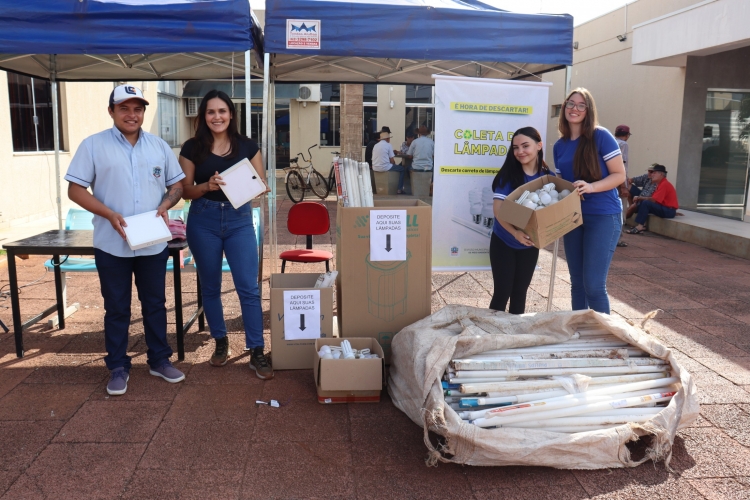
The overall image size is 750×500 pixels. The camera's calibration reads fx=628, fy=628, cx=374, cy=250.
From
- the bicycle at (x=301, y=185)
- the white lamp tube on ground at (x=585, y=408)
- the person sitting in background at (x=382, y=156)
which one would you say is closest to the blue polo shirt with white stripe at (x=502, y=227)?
the white lamp tube on ground at (x=585, y=408)

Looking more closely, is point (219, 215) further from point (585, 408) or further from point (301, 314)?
point (585, 408)

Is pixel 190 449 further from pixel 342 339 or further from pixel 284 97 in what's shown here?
pixel 284 97

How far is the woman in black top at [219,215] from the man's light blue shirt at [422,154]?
10.5 metres

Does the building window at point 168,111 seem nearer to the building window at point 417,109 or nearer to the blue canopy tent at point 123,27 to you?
the building window at point 417,109

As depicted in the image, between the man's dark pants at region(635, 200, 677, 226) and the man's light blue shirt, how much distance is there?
17.0 feet

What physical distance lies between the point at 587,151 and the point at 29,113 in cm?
849

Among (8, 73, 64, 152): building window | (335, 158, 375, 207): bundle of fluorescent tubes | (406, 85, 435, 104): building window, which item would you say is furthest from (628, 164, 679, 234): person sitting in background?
(406, 85, 435, 104): building window

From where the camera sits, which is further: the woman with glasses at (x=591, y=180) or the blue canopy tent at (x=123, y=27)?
the blue canopy tent at (x=123, y=27)

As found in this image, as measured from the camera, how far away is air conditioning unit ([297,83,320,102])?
63.1 ft

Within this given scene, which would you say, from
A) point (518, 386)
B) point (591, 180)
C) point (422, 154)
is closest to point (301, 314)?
point (518, 386)

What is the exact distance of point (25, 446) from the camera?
2977 millimetres

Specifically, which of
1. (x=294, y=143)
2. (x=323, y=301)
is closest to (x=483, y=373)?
(x=323, y=301)

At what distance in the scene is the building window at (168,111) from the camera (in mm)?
18641

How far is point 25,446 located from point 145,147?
1642 mm
